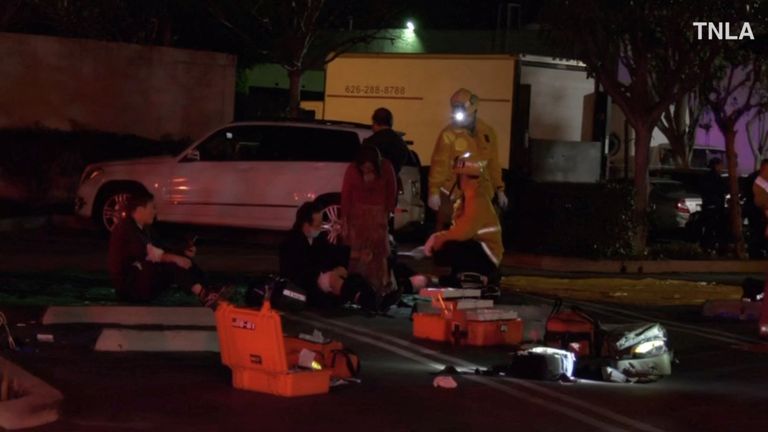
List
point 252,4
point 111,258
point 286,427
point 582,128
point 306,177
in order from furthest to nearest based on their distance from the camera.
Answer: point 252,4 < point 582,128 < point 306,177 < point 111,258 < point 286,427

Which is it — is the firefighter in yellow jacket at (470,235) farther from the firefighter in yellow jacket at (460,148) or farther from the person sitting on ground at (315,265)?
the person sitting on ground at (315,265)

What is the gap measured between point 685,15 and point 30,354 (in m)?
12.5

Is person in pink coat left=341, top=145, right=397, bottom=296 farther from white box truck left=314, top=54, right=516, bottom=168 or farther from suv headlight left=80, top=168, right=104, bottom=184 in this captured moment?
white box truck left=314, top=54, right=516, bottom=168

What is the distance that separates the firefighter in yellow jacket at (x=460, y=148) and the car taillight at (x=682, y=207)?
41.8 ft

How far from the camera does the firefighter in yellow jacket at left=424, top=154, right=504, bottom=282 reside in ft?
42.0

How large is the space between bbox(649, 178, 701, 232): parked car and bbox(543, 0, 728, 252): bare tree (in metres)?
4.48

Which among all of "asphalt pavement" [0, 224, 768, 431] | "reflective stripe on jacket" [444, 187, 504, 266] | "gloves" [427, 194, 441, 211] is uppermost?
"gloves" [427, 194, 441, 211]

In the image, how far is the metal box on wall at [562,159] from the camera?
980 inches

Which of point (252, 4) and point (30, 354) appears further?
point (252, 4)

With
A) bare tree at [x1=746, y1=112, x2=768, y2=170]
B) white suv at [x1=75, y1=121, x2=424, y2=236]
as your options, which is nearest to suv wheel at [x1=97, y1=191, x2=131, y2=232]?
white suv at [x1=75, y1=121, x2=424, y2=236]

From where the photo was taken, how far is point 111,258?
1234 cm

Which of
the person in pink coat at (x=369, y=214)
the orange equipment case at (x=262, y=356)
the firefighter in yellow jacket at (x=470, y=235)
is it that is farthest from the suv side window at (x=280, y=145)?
the orange equipment case at (x=262, y=356)

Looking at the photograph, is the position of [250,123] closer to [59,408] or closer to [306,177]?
[306,177]

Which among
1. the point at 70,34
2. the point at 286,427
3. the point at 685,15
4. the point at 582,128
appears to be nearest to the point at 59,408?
the point at 286,427
